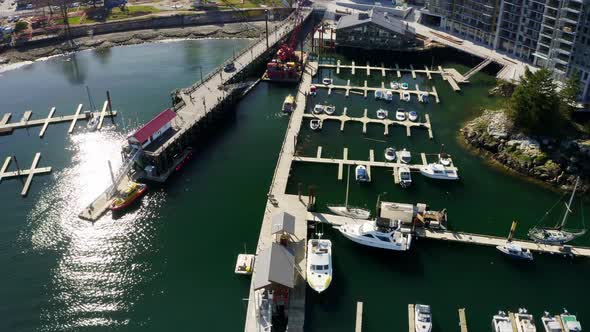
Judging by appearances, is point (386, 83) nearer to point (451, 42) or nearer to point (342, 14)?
point (451, 42)

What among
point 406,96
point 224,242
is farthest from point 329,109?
point 224,242

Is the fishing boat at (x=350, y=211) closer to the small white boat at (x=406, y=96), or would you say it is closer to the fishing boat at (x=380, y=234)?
the fishing boat at (x=380, y=234)

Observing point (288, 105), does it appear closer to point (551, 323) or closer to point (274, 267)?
point (274, 267)

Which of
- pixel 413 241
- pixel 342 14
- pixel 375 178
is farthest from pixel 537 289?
pixel 342 14

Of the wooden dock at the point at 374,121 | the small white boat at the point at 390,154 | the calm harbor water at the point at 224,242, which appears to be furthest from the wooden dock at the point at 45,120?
the small white boat at the point at 390,154

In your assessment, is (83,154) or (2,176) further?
(83,154)
